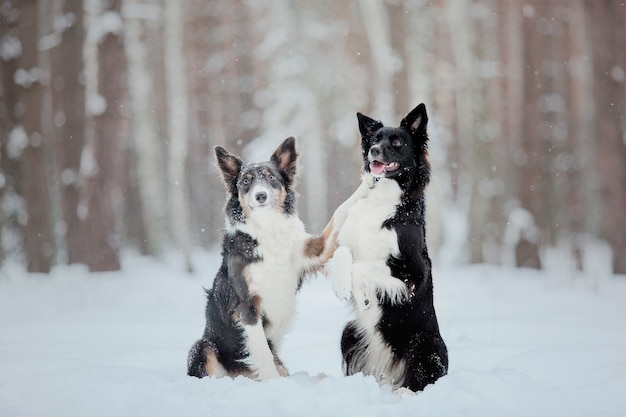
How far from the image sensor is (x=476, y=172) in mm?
13656

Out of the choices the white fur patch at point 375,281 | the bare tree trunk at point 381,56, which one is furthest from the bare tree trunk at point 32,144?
the white fur patch at point 375,281

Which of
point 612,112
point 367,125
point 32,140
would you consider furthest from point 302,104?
point 367,125

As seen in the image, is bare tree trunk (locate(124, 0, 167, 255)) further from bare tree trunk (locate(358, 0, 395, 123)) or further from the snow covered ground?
bare tree trunk (locate(358, 0, 395, 123))

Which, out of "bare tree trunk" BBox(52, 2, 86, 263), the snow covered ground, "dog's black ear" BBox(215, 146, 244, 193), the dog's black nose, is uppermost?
"bare tree trunk" BBox(52, 2, 86, 263)

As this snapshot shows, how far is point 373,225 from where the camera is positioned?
179 inches

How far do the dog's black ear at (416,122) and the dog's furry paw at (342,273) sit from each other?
3.51 ft

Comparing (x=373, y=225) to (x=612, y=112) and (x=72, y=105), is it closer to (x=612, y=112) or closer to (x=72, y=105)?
(x=612, y=112)

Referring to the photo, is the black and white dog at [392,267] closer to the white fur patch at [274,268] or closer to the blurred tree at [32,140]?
the white fur patch at [274,268]

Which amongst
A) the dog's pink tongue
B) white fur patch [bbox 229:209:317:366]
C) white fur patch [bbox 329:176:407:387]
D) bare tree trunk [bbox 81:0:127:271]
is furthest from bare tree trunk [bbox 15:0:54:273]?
the dog's pink tongue

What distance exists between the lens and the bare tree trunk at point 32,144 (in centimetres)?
1191

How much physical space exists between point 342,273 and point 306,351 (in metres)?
2.67

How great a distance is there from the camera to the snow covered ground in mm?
4195

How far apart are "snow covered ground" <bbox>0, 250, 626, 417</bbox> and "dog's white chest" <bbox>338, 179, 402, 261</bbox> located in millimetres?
676

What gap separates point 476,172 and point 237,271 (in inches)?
387
